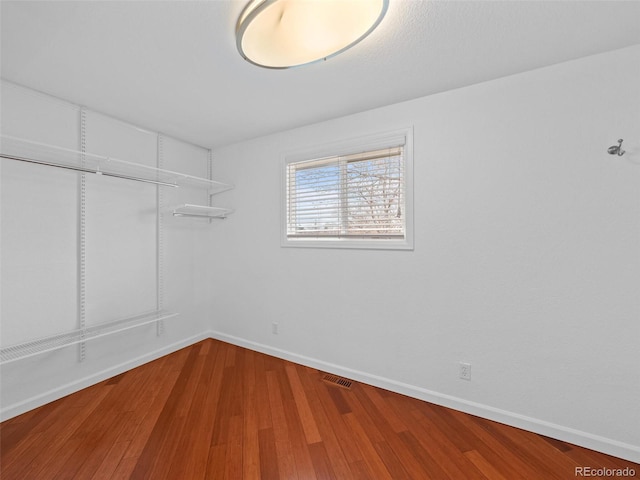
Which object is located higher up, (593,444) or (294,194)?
(294,194)

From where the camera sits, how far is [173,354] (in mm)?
2941

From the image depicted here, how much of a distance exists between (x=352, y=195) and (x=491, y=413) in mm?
1903

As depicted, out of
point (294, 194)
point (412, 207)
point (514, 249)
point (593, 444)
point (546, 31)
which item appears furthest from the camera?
point (294, 194)

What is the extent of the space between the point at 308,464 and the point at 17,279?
7.55ft

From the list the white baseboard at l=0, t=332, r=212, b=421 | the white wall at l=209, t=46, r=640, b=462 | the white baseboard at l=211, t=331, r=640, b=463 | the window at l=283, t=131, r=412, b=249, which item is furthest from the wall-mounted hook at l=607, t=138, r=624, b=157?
the white baseboard at l=0, t=332, r=212, b=421

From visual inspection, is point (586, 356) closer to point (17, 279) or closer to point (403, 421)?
point (403, 421)

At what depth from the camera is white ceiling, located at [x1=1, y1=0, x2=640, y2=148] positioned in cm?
131

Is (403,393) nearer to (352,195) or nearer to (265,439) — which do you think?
(265,439)

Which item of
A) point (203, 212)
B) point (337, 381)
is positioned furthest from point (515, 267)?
point (203, 212)

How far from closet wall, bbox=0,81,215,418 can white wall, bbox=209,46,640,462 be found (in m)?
1.68

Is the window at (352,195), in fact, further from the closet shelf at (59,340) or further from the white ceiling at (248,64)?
the closet shelf at (59,340)

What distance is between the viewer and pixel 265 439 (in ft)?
5.61

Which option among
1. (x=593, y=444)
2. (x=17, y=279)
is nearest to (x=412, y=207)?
(x=593, y=444)

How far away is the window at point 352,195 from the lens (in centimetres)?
226
